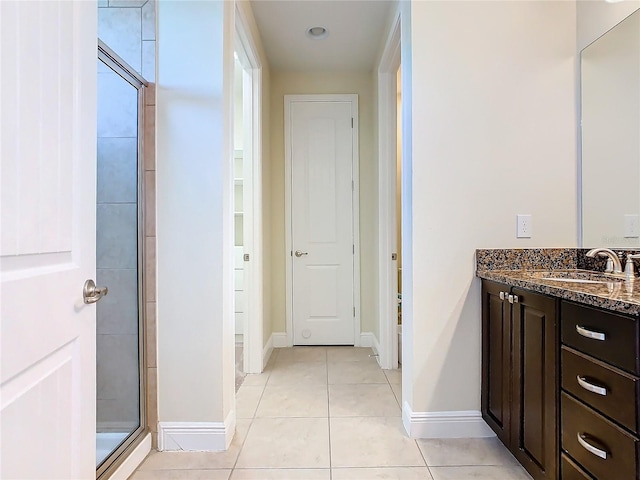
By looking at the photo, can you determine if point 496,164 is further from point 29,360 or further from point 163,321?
point 29,360

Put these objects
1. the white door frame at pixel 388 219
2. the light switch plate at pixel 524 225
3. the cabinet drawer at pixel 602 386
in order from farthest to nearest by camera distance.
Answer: the white door frame at pixel 388 219 < the light switch plate at pixel 524 225 < the cabinet drawer at pixel 602 386

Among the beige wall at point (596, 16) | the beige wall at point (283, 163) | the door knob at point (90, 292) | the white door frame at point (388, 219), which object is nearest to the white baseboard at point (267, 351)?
the beige wall at point (283, 163)

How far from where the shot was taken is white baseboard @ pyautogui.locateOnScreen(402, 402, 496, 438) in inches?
78.5

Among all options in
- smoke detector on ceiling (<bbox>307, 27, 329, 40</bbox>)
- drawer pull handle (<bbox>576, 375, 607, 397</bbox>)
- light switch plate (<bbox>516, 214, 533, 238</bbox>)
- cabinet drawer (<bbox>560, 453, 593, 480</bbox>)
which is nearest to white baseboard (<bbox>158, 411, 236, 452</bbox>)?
cabinet drawer (<bbox>560, 453, 593, 480</bbox>)

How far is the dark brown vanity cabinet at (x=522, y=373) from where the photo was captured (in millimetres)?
1407

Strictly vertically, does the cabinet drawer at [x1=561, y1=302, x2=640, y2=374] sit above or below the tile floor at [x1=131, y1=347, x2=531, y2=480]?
above

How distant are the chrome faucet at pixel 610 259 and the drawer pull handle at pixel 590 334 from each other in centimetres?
55

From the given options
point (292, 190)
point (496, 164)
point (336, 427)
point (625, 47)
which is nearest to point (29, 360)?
point (336, 427)

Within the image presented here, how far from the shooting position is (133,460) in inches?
67.7

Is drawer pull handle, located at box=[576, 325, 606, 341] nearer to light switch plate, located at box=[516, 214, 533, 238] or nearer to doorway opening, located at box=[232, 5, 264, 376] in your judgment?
light switch plate, located at box=[516, 214, 533, 238]

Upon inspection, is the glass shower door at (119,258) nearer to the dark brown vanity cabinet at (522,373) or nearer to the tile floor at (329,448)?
the tile floor at (329,448)

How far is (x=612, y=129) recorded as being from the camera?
72.9 inches

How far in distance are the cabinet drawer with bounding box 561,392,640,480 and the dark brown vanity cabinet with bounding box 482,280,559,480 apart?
0.07 m

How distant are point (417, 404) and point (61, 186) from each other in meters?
1.82
